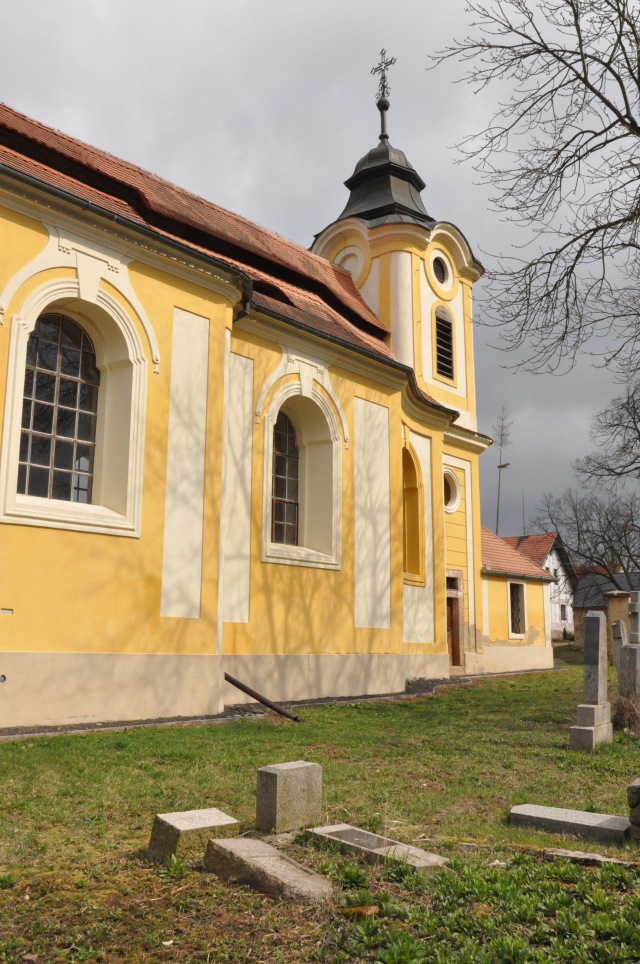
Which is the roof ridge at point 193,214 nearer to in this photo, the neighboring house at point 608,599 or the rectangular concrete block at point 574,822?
the neighboring house at point 608,599

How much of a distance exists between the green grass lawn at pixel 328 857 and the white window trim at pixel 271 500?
4.38 m

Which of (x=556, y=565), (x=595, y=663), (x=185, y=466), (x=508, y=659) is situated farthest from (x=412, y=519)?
(x=556, y=565)

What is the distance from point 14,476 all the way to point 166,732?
3482 millimetres

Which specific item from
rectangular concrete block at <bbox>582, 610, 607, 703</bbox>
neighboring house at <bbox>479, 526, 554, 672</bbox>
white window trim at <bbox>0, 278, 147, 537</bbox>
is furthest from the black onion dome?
rectangular concrete block at <bbox>582, 610, 607, 703</bbox>

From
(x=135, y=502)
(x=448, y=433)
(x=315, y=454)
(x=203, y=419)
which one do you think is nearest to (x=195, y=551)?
(x=135, y=502)

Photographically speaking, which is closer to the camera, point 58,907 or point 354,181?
point 58,907

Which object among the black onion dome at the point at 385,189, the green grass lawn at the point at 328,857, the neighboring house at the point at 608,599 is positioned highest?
the black onion dome at the point at 385,189

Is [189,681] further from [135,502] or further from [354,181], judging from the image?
[354,181]

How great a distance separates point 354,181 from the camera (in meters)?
23.5

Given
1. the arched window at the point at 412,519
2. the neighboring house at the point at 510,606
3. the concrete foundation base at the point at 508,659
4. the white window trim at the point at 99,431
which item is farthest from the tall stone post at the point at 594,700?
the neighboring house at the point at 510,606

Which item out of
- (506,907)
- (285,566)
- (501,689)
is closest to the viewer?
(506,907)

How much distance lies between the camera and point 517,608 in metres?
26.6

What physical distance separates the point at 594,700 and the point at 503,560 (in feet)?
56.5

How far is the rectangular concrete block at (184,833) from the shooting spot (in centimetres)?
455
